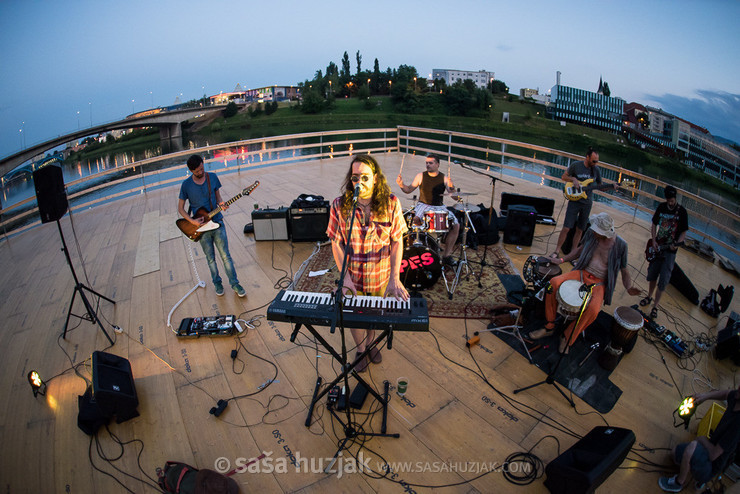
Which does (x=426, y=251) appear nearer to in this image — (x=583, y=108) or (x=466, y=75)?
(x=583, y=108)

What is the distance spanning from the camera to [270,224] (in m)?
5.98

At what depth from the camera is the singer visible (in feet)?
8.53

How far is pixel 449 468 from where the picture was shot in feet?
8.30

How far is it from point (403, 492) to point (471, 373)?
4.37 feet

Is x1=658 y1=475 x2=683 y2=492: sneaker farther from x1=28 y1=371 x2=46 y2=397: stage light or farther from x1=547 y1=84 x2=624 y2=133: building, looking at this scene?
x1=547 y1=84 x2=624 y2=133: building

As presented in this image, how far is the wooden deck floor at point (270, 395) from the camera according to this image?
8.35 ft

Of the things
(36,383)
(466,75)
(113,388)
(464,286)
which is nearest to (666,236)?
(464,286)

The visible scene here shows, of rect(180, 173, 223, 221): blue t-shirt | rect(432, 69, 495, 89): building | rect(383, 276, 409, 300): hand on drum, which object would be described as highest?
rect(432, 69, 495, 89): building

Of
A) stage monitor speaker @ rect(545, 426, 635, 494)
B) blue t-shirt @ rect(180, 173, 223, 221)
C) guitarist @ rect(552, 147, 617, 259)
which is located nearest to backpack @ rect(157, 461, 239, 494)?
stage monitor speaker @ rect(545, 426, 635, 494)

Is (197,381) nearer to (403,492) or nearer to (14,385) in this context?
(14,385)

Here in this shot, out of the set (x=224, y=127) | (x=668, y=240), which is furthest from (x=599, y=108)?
(x=668, y=240)

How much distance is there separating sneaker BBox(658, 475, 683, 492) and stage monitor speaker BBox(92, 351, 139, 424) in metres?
4.07

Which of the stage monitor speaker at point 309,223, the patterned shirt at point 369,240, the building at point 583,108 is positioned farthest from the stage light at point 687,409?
the building at point 583,108

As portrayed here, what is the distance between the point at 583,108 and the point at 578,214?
90205mm
